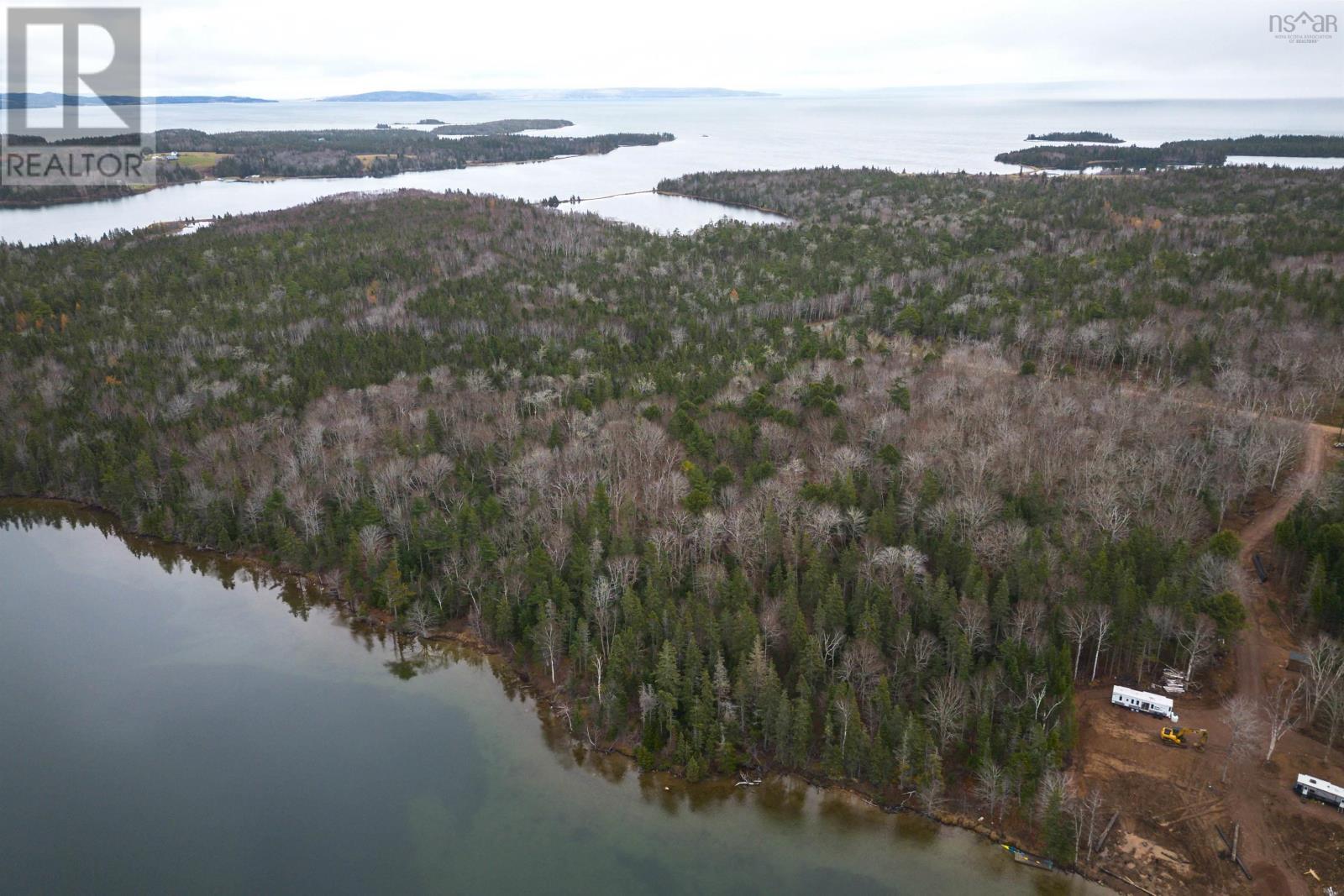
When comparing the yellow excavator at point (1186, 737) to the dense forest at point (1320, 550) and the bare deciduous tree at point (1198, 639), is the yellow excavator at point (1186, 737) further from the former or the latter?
the dense forest at point (1320, 550)

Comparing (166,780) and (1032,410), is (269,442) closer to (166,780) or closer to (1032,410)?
(166,780)

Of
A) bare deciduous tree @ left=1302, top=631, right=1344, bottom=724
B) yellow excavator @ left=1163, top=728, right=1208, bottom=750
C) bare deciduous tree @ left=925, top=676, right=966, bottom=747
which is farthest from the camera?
yellow excavator @ left=1163, top=728, right=1208, bottom=750

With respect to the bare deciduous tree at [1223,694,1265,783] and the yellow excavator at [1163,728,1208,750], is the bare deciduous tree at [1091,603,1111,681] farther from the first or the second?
the bare deciduous tree at [1223,694,1265,783]

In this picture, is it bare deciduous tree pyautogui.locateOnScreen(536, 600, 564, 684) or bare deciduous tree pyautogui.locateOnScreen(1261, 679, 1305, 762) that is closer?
bare deciduous tree pyautogui.locateOnScreen(1261, 679, 1305, 762)

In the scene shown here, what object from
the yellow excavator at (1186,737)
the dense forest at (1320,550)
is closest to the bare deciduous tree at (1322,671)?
the dense forest at (1320,550)

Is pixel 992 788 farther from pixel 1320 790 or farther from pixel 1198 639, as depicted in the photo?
pixel 1198 639

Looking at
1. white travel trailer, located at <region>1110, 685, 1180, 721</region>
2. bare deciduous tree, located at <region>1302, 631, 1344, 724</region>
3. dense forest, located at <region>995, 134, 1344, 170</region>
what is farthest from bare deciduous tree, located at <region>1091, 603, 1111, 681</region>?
dense forest, located at <region>995, 134, 1344, 170</region>
